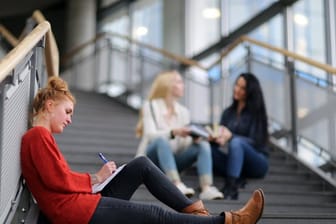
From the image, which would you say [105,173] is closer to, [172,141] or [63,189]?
[63,189]

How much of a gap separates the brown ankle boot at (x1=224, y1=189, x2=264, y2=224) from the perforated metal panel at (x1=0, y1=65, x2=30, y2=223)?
960 mm

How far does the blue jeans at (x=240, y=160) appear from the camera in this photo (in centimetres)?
399

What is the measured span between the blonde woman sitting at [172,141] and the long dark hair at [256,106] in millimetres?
485

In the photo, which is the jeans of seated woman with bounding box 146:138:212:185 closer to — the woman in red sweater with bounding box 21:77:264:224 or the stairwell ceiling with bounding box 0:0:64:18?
the woman in red sweater with bounding box 21:77:264:224

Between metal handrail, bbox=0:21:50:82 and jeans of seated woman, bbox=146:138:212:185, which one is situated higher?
metal handrail, bbox=0:21:50:82

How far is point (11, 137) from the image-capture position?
2.39 metres

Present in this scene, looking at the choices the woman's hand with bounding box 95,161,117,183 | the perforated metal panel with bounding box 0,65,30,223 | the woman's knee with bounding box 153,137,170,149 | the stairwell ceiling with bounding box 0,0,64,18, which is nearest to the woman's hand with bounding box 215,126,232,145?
the woman's knee with bounding box 153,137,170,149

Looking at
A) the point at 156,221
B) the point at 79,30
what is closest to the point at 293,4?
the point at 156,221

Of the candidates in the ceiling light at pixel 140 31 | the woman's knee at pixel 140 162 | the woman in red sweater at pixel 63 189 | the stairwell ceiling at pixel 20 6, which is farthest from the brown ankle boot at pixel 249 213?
the stairwell ceiling at pixel 20 6

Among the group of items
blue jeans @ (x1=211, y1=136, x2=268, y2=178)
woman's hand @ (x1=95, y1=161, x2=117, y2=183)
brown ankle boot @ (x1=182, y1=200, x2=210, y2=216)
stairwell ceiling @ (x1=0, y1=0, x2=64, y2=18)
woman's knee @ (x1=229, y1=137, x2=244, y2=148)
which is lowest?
blue jeans @ (x1=211, y1=136, x2=268, y2=178)

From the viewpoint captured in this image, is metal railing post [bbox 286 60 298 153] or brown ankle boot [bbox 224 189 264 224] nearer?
brown ankle boot [bbox 224 189 264 224]

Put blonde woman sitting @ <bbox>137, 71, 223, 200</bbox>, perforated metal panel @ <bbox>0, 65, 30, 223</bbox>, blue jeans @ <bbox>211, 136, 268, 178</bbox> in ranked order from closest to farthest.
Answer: perforated metal panel @ <bbox>0, 65, 30, 223</bbox>, blonde woman sitting @ <bbox>137, 71, 223, 200</bbox>, blue jeans @ <bbox>211, 136, 268, 178</bbox>

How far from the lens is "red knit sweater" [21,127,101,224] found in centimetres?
253

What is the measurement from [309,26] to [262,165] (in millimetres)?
3239
